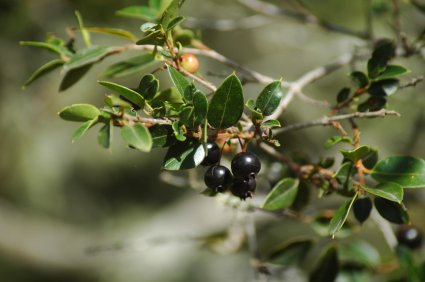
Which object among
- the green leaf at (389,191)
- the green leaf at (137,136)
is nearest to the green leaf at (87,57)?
the green leaf at (137,136)

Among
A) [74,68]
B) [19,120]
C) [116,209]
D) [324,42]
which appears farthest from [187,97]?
[116,209]

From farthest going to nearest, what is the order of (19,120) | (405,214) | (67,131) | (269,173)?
(67,131) < (19,120) < (269,173) < (405,214)

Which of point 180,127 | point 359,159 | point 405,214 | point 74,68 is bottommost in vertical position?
point 405,214

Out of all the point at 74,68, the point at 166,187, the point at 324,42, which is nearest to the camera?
the point at 74,68

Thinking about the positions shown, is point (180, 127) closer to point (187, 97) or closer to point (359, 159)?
point (187, 97)

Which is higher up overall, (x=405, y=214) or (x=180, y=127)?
(x=180, y=127)

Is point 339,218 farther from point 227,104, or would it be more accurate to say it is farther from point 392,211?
point 227,104

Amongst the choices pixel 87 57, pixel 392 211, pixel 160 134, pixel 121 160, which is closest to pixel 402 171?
pixel 392 211
